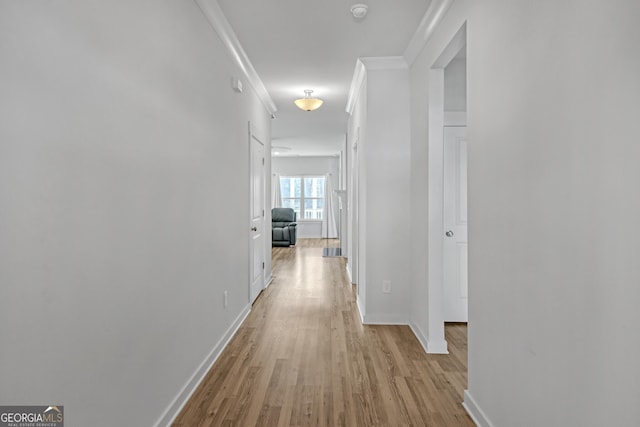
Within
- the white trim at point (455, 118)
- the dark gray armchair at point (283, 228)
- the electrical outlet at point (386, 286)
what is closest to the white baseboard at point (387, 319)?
the electrical outlet at point (386, 286)

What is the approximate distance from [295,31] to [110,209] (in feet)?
7.69

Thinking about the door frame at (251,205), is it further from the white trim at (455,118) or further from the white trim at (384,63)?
the white trim at (455,118)

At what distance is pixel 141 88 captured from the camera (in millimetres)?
1715

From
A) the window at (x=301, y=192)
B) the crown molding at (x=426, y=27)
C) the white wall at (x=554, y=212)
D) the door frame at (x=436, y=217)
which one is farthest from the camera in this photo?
the window at (x=301, y=192)

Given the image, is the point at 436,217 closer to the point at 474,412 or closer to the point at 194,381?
the point at 474,412

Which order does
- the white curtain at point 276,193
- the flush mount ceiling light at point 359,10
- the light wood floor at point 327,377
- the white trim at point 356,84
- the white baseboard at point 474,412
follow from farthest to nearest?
the white curtain at point 276,193, the white trim at point 356,84, the flush mount ceiling light at point 359,10, the light wood floor at point 327,377, the white baseboard at point 474,412

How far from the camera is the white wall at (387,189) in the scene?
3723 mm

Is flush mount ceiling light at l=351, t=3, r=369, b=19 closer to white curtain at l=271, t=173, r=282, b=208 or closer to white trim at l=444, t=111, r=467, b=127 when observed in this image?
white trim at l=444, t=111, r=467, b=127

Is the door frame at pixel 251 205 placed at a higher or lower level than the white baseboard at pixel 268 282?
higher

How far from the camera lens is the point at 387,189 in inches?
147

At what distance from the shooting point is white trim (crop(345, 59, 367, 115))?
390cm

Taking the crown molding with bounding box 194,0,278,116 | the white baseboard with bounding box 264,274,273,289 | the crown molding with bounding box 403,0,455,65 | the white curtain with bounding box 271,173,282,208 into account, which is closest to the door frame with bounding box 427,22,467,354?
the crown molding with bounding box 403,0,455,65

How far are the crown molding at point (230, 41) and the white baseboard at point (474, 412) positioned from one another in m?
2.96

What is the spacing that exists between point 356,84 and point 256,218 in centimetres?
204
